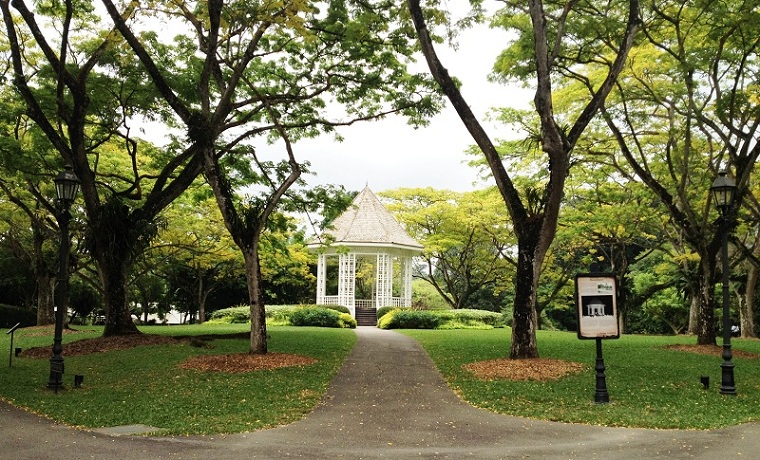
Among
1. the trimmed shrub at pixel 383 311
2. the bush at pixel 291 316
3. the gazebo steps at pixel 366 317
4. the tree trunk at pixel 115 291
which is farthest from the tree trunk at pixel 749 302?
the tree trunk at pixel 115 291

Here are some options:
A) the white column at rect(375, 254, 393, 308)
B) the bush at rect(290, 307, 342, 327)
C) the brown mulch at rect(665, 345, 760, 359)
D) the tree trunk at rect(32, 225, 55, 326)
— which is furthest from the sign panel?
the tree trunk at rect(32, 225, 55, 326)

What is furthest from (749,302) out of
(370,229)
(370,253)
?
(370,229)

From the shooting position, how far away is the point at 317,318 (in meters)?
29.2

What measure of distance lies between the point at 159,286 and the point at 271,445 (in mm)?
36571

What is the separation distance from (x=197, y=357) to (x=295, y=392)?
4.62 metres

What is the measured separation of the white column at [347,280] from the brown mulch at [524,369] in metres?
19.8

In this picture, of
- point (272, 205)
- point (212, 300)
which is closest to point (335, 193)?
point (272, 205)

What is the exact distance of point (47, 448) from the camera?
6910 mm

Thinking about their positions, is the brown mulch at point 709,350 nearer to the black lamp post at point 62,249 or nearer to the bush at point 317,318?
the bush at point 317,318

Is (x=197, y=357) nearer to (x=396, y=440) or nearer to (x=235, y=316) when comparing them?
(x=396, y=440)

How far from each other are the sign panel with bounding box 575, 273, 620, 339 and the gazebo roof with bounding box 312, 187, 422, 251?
901 inches

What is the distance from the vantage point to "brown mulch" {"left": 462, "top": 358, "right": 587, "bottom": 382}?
1194 centimetres

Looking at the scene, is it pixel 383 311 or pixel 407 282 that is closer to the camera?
pixel 383 311

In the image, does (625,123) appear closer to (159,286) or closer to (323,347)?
(323,347)
